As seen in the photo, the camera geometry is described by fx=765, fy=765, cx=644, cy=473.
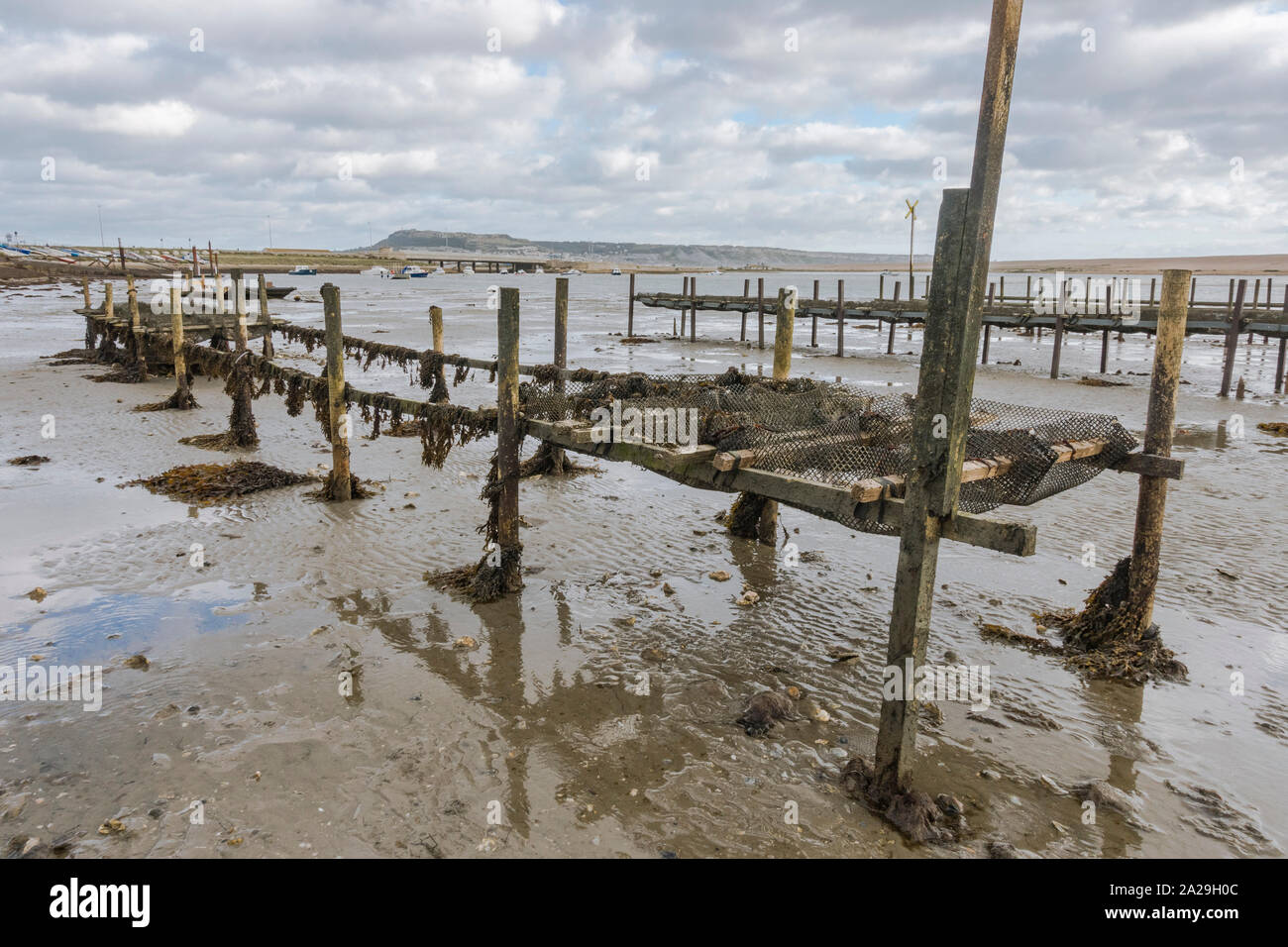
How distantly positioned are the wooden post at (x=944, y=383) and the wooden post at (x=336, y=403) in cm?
860

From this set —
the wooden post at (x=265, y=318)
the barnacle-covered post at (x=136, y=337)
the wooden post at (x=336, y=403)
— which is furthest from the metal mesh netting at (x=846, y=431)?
the barnacle-covered post at (x=136, y=337)

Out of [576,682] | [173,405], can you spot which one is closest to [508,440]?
[576,682]

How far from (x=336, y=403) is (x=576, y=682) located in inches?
271

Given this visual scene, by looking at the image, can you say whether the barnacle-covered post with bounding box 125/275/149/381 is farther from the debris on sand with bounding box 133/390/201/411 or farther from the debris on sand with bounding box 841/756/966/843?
the debris on sand with bounding box 841/756/966/843

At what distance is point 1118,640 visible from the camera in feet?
22.8

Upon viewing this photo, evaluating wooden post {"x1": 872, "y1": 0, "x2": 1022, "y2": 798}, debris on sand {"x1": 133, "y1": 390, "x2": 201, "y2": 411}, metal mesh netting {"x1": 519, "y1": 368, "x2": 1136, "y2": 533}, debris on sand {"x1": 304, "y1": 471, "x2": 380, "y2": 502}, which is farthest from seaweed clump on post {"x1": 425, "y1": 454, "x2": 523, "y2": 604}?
debris on sand {"x1": 133, "y1": 390, "x2": 201, "y2": 411}

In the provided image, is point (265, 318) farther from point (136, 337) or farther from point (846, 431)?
point (846, 431)

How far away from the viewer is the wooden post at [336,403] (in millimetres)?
11016

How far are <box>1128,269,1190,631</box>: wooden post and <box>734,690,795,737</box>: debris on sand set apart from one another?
11.5 feet

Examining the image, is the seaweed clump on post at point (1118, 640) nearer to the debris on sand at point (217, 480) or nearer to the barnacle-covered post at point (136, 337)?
the debris on sand at point (217, 480)

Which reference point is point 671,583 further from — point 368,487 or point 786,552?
point 368,487

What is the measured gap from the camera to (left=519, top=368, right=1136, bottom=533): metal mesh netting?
601cm

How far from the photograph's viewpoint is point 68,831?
4.66 meters

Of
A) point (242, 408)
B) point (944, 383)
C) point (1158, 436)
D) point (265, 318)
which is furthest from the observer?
point (265, 318)
